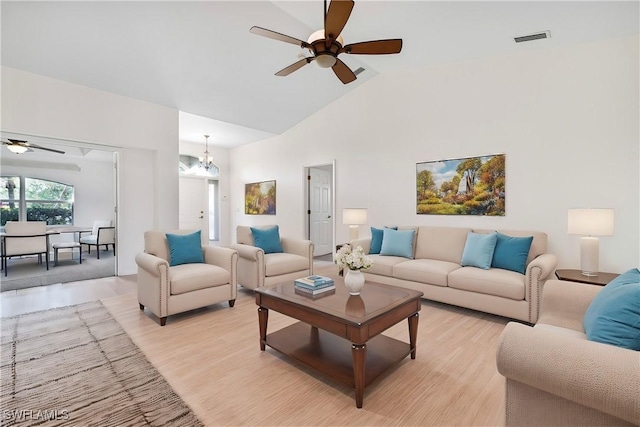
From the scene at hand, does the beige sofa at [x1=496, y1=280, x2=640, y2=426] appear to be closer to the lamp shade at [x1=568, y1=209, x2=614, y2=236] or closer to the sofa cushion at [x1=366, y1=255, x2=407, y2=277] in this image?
the lamp shade at [x1=568, y1=209, x2=614, y2=236]

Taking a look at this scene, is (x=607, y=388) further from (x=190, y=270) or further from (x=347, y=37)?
(x=347, y=37)

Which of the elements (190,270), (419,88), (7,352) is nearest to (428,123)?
(419,88)

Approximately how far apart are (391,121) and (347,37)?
5.18 feet

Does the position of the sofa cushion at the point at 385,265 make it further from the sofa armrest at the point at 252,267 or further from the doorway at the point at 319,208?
the doorway at the point at 319,208

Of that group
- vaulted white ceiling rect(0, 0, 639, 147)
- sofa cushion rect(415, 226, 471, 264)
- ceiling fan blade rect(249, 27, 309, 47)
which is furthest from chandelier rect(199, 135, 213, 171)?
sofa cushion rect(415, 226, 471, 264)

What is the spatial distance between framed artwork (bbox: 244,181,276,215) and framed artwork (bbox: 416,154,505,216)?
11.9ft

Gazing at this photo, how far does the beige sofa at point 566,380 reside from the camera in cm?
101

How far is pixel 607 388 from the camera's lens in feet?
3.34

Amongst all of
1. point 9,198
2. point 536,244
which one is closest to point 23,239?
point 9,198

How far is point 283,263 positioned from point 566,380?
127 inches

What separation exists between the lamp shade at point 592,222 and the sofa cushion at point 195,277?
3.60 meters

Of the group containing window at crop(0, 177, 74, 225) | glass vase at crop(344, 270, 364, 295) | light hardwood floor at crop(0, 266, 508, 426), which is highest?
window at crop(0, 177, 74, 225)

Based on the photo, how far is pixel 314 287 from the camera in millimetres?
2326

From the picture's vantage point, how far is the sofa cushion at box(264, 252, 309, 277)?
12.7ft
